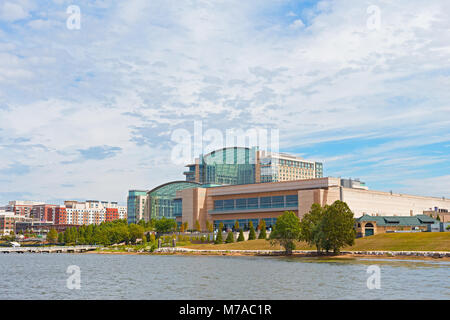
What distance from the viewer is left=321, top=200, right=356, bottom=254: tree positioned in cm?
10388

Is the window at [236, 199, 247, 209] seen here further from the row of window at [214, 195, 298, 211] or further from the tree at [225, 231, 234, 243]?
the tree at [225, 231, 234, 243]

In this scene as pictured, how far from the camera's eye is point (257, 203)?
17475 cm

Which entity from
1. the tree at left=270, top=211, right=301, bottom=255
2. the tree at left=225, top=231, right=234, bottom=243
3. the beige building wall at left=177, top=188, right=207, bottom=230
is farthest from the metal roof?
the beige building wall at left=177, top=188, right=207, bottom=230

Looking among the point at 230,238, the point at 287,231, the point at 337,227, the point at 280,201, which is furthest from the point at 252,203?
the point at 337,227

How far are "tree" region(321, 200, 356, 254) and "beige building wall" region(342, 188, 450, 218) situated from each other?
52102 millimetres

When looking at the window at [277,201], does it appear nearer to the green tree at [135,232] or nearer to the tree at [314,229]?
the green tree at [135,232]

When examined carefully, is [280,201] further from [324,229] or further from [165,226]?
[324,229]

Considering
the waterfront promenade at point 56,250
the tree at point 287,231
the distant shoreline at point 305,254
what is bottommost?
the waterfront promenade at point 56,250

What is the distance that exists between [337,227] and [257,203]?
71.7 metres

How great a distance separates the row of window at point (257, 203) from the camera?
16538 centimetres

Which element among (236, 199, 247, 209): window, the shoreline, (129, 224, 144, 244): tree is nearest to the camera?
the shoreline

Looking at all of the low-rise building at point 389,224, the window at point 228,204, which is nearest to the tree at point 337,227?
the low-rise building at point 389,224

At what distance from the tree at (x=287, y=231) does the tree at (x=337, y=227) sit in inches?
347
